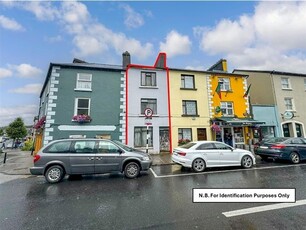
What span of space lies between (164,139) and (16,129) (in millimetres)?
38375

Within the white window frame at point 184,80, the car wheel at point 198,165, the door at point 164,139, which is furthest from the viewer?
the white window frame at point 184,80

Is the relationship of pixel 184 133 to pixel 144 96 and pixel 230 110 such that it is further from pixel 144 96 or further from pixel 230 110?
pixel 230 110

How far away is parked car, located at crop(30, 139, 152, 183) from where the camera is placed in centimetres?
709

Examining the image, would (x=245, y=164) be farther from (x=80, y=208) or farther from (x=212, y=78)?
(x=212, y=78)

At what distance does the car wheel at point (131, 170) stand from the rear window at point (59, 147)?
2693 mm

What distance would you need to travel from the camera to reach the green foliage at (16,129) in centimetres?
3709

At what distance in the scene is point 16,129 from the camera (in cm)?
3741

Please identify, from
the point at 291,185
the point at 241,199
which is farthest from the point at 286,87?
the point at 241,199

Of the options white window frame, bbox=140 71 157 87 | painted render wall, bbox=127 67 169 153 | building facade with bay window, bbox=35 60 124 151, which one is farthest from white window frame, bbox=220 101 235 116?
building facade with bay window, bbox=35 60 124 151

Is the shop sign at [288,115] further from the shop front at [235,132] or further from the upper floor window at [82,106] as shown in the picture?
the upper floor window at [82,106]

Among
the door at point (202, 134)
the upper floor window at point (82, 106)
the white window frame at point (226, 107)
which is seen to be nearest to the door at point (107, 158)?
the upper floor window at point (82, 106)

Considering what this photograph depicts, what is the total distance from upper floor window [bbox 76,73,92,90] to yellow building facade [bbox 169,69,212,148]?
766cm

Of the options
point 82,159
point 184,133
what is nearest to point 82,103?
point 82,159

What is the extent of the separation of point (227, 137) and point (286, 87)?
10.4 metres
